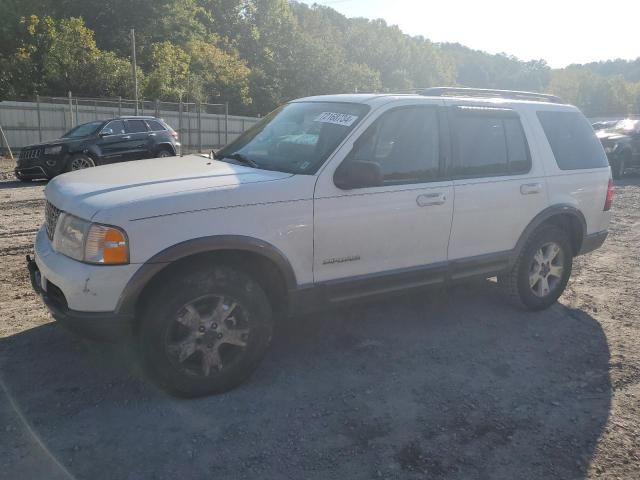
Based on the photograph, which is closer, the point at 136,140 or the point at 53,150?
the point at 53,150

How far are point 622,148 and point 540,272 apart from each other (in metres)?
14.1

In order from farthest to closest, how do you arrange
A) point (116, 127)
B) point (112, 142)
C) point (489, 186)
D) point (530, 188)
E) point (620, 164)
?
point (620, 164)
point (116, 127)
point (112, 142)
point (530, 188)
point (489, 186)

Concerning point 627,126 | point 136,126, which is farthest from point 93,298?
point 627,126

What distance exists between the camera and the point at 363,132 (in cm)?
408

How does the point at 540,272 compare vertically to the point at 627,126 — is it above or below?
below

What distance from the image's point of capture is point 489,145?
4.79m

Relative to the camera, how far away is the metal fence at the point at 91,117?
21734 mm

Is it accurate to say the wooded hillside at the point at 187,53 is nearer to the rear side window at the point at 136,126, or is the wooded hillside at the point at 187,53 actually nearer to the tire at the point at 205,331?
the rear side window at the point at 136,126

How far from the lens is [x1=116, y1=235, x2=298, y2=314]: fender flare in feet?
10.7

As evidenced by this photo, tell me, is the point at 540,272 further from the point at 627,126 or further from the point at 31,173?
the point at 627,126

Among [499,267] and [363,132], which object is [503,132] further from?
[363,132]

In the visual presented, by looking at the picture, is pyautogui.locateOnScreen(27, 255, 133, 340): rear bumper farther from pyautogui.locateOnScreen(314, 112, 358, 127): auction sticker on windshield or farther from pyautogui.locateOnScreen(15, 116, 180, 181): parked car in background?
pyautogui.locateOnScreen(15, 116, 180, 181): parked car in background

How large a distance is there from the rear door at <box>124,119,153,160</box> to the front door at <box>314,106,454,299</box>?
1170cm

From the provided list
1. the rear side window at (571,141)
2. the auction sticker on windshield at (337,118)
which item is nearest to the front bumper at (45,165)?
the auction sticker on windshield at (337,118)
